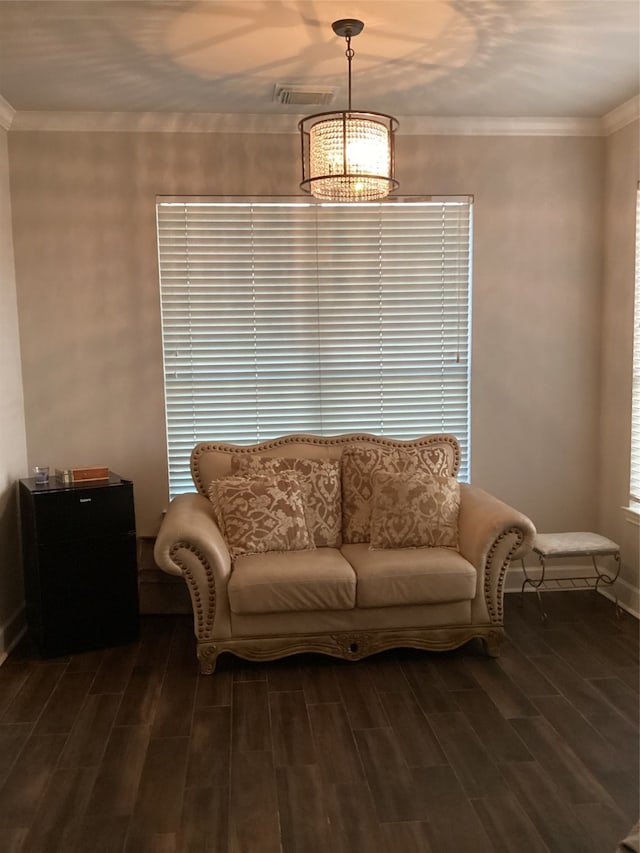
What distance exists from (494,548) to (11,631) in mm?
2579

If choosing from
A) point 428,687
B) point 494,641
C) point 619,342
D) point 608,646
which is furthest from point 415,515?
point 619,342

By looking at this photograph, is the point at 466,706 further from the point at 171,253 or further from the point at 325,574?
the point at 171,253

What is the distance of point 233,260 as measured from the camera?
14.2 feet

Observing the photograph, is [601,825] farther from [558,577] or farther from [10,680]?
[10,680]

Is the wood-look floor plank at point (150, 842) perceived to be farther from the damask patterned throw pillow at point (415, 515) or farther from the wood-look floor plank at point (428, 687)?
the damask patterned throw pillow at point (415, 515)

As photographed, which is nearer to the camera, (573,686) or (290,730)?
(290,730)

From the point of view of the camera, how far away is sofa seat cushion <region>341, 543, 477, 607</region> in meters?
3.46

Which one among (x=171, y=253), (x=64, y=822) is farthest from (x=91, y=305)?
(x=64, y=822)

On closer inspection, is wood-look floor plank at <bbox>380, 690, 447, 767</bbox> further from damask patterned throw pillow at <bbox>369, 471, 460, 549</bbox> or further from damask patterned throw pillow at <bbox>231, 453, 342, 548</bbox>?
damask patterned throw pillow at <bbox>231, 453, 342, 548</bbox>

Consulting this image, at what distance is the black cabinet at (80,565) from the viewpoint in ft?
11.9

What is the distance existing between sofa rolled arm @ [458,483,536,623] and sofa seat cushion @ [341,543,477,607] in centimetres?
8

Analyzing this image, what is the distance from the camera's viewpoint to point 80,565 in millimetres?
3674

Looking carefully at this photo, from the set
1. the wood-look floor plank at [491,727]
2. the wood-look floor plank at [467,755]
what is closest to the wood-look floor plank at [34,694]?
the wood-look floor plank at [467,755]

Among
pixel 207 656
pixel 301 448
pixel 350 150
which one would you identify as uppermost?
pixel 350 150
